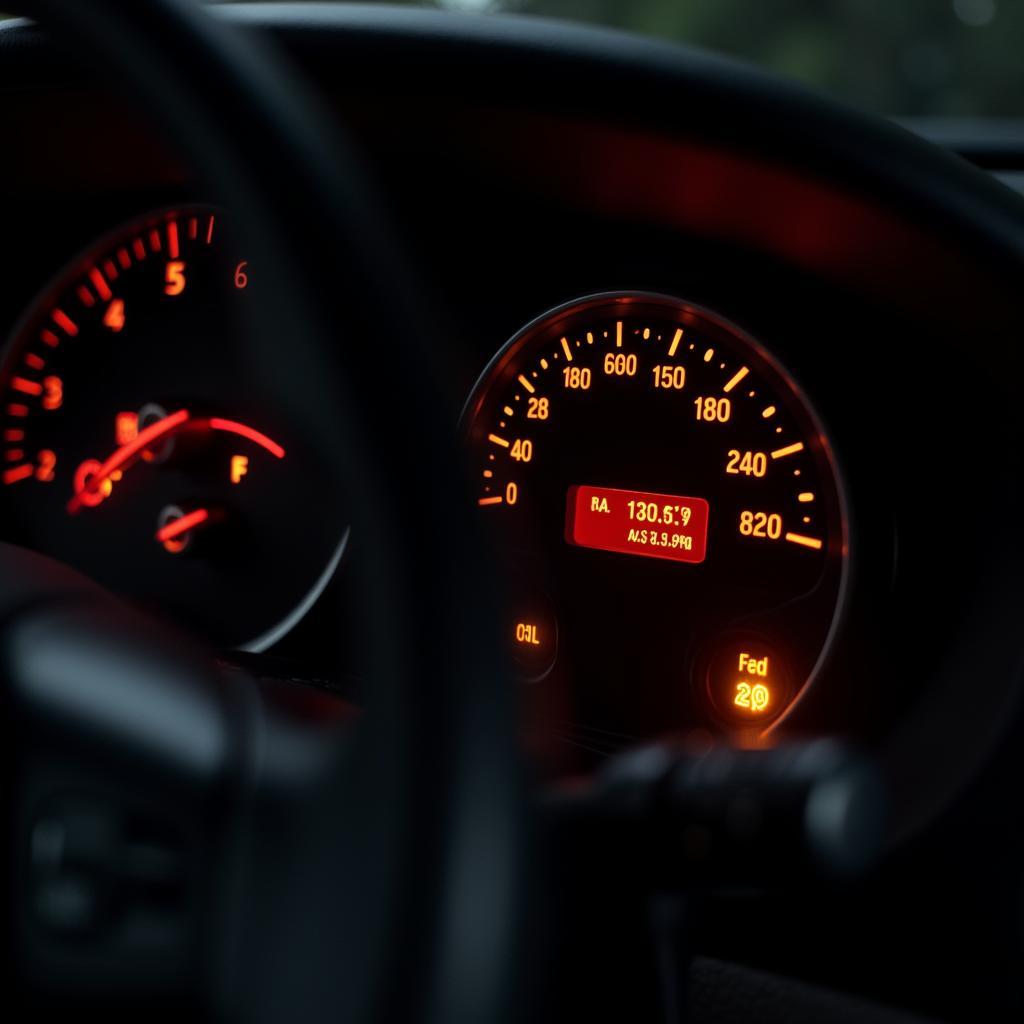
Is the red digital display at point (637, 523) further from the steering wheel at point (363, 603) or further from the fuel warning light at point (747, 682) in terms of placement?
the steering wheel at point (363, 603)

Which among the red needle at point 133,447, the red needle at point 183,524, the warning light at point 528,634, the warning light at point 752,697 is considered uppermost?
the red needle at point 133,447

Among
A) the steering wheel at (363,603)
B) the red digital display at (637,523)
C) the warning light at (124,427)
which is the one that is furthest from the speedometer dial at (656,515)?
the steering wheel at (363,603)

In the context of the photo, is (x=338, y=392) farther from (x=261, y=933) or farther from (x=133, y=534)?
(x=133, y=534)

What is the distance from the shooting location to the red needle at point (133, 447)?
1.89 meters

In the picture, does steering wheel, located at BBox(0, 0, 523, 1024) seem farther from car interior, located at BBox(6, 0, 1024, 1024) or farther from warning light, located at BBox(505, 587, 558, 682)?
warning light, located at BBox(505, 587, 558, 682)

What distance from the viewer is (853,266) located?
1434 millimetres

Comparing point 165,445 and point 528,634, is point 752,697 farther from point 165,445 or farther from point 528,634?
point 165,445

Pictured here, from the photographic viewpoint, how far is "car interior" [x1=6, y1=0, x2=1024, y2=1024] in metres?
0.63

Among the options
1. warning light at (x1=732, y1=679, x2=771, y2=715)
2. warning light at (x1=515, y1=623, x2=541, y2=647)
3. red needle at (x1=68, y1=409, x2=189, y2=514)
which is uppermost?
red needle at (x1=68, y1=409, x2=189, y2=514)

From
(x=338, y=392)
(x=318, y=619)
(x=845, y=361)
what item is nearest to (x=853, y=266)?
(x=845, y=361)

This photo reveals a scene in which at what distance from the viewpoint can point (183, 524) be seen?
191 cm

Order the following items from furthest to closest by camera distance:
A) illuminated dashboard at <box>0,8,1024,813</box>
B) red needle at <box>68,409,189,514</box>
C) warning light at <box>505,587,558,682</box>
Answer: red needle at <box>68,409,189,514</box>, warning light at <box>505,587,558,682</box>, illuminated dashboard at <box>0,8,1024,813</box>

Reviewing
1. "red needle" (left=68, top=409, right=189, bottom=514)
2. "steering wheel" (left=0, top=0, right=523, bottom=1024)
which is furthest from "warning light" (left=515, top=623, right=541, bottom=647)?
"steering wheel" (left=0, top=0, right=523, bottom=1024)

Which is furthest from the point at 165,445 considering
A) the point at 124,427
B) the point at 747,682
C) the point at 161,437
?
the point at 747,682
